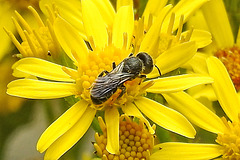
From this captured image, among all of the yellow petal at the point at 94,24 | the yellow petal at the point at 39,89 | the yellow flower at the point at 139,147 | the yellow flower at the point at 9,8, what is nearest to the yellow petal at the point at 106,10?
the yellow petal at the point at 94,24

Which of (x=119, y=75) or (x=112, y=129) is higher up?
(x=119, y=75)

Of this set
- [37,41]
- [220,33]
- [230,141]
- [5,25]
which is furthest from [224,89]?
[5,25]

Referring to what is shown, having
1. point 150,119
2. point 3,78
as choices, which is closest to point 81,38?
point 150,119

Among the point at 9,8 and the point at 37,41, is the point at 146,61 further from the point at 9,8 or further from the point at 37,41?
the point at 9,8

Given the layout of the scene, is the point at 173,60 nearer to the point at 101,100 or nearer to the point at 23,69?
the point at 101,100

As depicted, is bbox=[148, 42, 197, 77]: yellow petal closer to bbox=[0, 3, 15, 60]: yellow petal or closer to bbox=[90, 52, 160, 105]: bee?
bbox=[90, 52, 160, 105]: bee

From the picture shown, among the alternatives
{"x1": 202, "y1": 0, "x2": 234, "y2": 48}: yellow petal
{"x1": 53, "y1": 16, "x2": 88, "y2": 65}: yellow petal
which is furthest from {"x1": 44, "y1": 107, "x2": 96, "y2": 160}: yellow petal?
{"x1": 202, "y1": 0, "x2": 234, "y2": 48}: yellow petal
